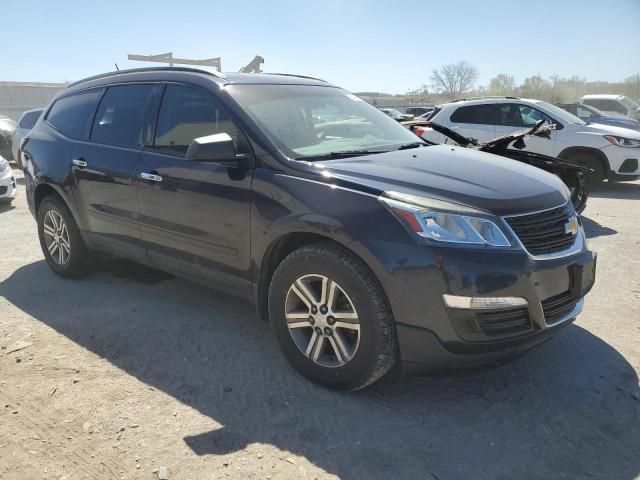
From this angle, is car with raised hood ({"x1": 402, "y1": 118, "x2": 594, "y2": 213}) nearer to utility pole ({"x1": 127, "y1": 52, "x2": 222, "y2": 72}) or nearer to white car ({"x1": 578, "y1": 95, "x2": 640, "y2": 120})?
utility pole ({"x1": 127, "y1": 52, "x2": 222, "y2": 72})

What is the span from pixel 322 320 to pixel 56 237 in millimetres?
3255

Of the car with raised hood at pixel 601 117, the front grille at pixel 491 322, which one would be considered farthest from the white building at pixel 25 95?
the front grille at pixel 491 322

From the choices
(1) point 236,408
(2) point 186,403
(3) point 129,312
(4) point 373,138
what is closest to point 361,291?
(1) point 236,408

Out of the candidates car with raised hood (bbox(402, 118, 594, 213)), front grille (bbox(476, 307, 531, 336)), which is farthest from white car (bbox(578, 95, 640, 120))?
front grille (bbox(476, 307, 531, 336))

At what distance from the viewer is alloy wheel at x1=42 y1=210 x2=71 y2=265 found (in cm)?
493

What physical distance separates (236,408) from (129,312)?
1.73m

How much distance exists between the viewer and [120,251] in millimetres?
4398

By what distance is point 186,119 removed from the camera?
378cm

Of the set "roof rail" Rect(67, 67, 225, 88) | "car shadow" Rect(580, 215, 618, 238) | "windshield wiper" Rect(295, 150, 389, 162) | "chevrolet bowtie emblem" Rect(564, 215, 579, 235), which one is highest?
"roof rail" Rect(67, 67, 225, 88)

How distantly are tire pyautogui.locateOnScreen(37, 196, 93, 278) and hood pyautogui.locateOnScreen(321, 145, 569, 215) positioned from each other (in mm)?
2843

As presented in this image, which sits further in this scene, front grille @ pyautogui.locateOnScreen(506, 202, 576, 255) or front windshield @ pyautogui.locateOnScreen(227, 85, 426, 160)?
front windshield @ pyautogui.locateOnScreen(227, 85, 426, 160)

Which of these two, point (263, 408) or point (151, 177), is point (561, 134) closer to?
point (151, 177)

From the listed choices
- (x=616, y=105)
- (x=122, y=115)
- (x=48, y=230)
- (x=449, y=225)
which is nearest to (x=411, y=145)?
(x=449, y=225)

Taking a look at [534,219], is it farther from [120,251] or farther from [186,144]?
[120,251]
